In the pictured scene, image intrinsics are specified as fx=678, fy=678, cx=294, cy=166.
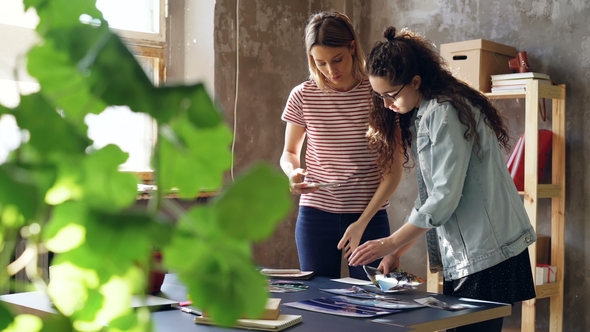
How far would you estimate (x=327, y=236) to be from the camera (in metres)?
2.52

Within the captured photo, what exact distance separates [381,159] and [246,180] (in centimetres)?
227

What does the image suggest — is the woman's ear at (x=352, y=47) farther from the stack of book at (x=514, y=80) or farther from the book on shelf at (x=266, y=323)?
the book on shelf at (x=266, y=323)

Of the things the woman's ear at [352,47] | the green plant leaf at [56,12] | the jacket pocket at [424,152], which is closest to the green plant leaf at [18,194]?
the green plant leaf at [56,12]

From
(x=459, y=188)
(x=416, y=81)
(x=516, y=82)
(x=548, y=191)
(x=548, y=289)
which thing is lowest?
(x=548, y=289)

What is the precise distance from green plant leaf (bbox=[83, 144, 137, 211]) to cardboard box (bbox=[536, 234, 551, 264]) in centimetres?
346

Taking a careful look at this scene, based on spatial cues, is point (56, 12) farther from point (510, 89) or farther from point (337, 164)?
point (510, 89)

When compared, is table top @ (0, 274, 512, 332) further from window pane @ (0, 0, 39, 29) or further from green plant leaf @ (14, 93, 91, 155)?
window pane @ (0, 0, 39, 29)

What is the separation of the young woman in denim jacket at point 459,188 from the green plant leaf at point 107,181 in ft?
5.75

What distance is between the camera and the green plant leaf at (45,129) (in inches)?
9.5

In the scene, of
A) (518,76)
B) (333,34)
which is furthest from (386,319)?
(518,76)

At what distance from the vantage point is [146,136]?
3.84 metres

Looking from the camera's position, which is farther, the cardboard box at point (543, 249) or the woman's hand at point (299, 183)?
the cardboard box at point (543, 249)

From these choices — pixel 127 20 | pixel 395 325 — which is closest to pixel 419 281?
pixel 395 325

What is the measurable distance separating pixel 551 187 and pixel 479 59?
74 centimetres
